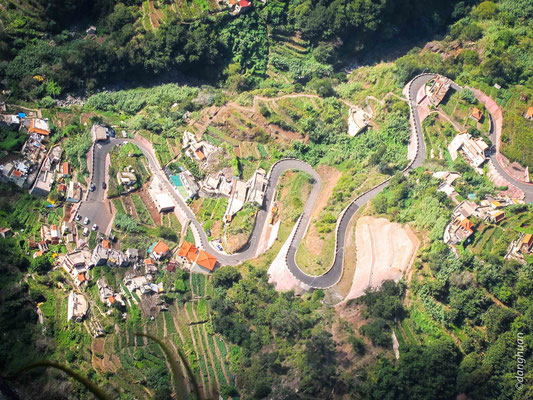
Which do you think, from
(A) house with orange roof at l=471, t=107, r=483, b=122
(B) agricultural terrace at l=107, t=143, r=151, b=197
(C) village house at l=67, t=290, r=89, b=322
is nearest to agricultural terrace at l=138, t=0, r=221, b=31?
(B) agricultural terrace at l=107, t=143, r=151, b=197

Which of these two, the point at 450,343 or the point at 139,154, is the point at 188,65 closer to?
the point at 139,154

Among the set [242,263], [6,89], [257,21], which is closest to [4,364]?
[242,263]

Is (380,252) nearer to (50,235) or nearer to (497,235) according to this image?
(497,235)

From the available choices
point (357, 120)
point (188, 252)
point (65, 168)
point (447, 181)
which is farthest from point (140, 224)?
point (447, 181)

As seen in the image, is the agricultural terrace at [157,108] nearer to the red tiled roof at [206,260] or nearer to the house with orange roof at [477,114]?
the red tiled roof at [206,260]

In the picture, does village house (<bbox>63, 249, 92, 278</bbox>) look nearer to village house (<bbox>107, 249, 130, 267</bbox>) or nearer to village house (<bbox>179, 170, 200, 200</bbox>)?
village house (<bbox>107, 249, 130, 267</bbox>)

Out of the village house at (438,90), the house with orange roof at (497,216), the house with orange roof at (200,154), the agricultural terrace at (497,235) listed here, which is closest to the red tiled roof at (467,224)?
the agricultural terrace at (497,235)
